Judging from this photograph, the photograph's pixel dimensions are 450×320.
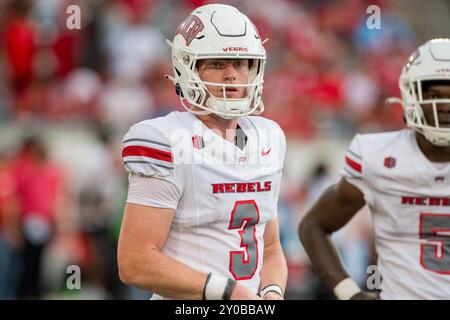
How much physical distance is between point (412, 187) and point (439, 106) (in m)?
0.33

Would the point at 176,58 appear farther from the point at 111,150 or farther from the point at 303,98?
the point at 303,98

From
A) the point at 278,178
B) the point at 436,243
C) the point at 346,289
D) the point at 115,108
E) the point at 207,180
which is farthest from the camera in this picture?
the point at 115,108

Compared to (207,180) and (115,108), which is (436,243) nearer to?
(207,180)

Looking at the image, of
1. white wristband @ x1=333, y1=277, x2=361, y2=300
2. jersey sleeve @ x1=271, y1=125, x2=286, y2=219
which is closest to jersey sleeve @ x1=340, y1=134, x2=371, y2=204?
white wristband @ x1=333, y1=277, x2=361, y2=300

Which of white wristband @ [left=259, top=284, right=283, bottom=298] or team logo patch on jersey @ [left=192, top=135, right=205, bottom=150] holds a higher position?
team logo patch on jersey @ [left=192, top=135, right=205, bottom=150]

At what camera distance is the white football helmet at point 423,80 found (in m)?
3.94

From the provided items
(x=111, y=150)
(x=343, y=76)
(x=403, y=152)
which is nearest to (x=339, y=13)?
(x=343, y=76)

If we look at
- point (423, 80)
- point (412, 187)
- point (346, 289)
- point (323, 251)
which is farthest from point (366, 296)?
point (423, 80)

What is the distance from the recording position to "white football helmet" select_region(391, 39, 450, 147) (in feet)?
12.9

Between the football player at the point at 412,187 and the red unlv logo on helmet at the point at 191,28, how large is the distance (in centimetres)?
102

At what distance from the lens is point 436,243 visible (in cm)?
394

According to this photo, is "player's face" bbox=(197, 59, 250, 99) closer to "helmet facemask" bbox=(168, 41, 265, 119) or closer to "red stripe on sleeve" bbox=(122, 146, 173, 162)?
"helmet facemask" bbox=(168, 41, 265, 119)

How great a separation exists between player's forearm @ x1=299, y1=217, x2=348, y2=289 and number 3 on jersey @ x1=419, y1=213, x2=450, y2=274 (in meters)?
0.43
